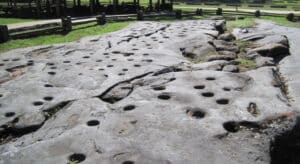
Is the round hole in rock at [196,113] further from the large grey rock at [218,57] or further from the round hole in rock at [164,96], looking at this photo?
the large grey rock at [218,57]

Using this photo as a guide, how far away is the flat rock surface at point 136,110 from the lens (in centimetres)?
499

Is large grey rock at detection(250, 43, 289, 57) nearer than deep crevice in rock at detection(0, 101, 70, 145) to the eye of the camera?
No

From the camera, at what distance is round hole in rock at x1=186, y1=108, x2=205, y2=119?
614 cm

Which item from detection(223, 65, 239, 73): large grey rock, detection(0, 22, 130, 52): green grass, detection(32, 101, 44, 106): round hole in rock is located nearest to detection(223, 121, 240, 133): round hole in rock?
detection(223, 65, 239, 73): large grey rock

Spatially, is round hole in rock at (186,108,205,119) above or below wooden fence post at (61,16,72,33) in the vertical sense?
below

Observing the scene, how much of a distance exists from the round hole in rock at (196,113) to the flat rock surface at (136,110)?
0.06ft

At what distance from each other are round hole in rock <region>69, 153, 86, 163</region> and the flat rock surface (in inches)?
0.6

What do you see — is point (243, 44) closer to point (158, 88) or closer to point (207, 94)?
point (158, 88)

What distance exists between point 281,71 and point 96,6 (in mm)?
24001

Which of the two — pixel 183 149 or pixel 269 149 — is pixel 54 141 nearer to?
pixel 183 149

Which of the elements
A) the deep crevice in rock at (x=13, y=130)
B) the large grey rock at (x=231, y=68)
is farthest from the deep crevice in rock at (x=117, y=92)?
the large grey rock at (x=231, y=68)

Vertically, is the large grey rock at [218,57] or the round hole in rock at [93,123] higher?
the large grey rock at [218,57]

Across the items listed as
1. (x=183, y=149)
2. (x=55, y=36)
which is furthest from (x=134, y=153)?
(x=55, y=36)

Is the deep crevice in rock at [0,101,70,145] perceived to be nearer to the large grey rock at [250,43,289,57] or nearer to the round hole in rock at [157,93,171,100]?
the round hole in rock at [157,93,171,100]
